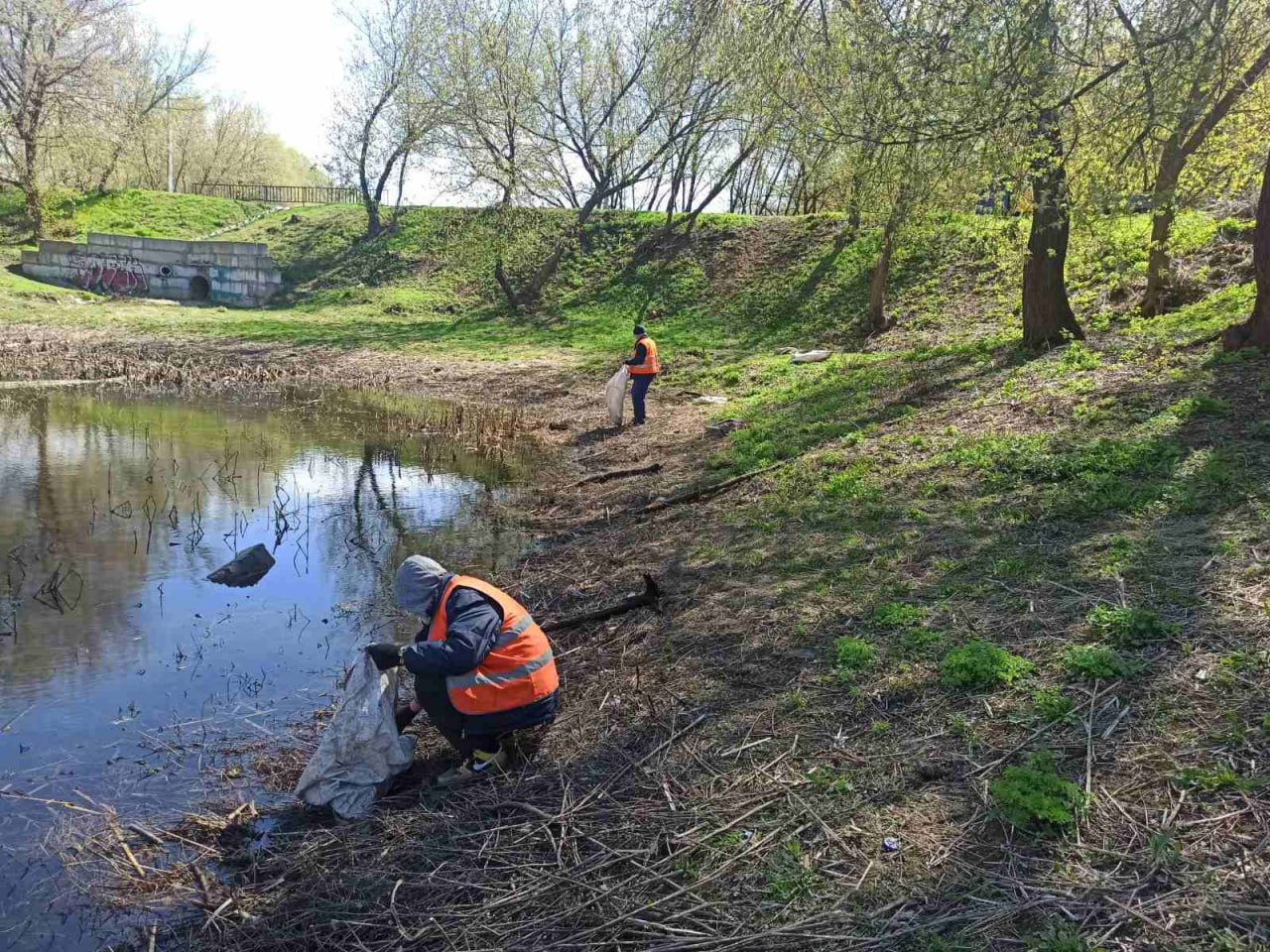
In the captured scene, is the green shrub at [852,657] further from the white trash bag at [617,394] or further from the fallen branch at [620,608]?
the white trash bag at [617,394]

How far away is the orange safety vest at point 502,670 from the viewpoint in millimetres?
5207

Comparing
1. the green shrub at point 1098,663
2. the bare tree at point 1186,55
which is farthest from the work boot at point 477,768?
the bare tree at point 1186,55

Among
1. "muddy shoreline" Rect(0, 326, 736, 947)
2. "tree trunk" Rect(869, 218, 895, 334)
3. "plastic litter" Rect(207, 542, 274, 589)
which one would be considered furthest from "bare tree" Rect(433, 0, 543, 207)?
"plastic litter" Rect(207, 542, 274, 589)

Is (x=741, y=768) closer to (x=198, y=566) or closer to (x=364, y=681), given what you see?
(x=364, y=681)

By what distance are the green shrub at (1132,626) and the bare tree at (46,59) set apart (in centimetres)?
4247

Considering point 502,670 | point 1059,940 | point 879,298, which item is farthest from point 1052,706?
point 879,298

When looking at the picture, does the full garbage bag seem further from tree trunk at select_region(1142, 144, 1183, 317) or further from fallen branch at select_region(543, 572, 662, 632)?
tree trunk at select_region(1142, 144, 1183, 317)

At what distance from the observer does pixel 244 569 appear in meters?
9.15

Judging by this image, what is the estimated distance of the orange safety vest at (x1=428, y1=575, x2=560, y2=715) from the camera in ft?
17.1

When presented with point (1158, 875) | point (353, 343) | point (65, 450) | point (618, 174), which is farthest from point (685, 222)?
point (1158, 875)

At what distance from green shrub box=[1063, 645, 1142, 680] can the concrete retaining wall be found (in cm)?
3748

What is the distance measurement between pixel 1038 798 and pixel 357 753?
11.8 feet

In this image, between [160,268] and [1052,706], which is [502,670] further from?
[160,268]

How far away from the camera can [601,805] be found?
185 inches
